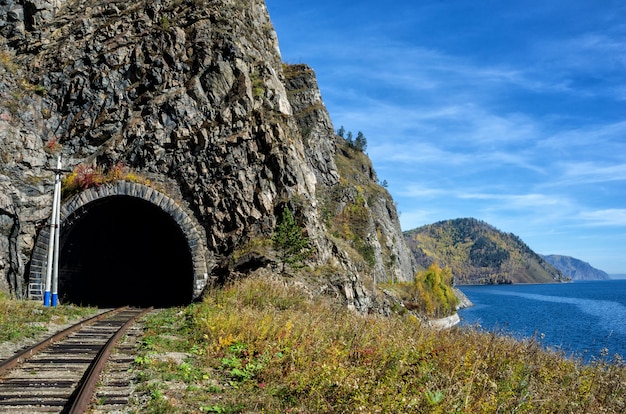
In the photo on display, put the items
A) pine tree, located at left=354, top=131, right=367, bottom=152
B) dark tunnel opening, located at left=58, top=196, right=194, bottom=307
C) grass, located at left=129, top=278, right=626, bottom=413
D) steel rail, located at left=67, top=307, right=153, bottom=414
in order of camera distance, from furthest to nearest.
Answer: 1. pine tree, located at left=354, top=131, right=367, bottom=152
2. dark tunnel opening, located at left=58, top=196, right=194, bottom=307
3. grass, located at left=129, top=278, right=626, bottom=413
4. steel rail, located at left=67, top=307, right=153, bottom=414

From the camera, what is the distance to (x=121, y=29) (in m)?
33.9

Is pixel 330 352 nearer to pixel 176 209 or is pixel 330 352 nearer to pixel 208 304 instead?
pixel 208 304

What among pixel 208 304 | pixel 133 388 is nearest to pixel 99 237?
pixel 208 304

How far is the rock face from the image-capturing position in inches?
1094

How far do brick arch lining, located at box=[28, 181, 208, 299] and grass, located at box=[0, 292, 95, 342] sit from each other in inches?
251

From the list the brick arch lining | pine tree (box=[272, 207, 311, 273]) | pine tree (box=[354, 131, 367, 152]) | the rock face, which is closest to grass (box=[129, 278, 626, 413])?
pine tree (box=[272, 207, 311, 273])

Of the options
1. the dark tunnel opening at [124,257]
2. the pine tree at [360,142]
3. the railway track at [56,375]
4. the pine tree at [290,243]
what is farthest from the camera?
the pine tree at [360,142]

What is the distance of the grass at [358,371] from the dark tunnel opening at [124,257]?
A: 17958 millimetres

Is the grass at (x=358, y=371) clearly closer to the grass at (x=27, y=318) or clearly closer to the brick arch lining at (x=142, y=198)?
the grass at (x=27, y=318)

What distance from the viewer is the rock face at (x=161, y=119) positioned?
1094 inches

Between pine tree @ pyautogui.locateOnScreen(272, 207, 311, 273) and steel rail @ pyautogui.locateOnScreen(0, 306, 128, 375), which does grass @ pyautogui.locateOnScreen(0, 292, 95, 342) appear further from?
pine tree @ pyautogui.locateOnScreen(272, 207, 311, 273)

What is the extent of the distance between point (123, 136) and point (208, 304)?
1838 centimetres

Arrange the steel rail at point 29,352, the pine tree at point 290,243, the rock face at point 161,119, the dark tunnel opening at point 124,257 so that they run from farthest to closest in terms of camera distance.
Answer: the rock face at point 161,119
the dark tunnel opening at point 124,257
the pine tree at point 290,243
the steel rail at point 29,352

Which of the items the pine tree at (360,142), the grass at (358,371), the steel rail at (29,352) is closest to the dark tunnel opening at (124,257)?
the steel rail at (29,352)
